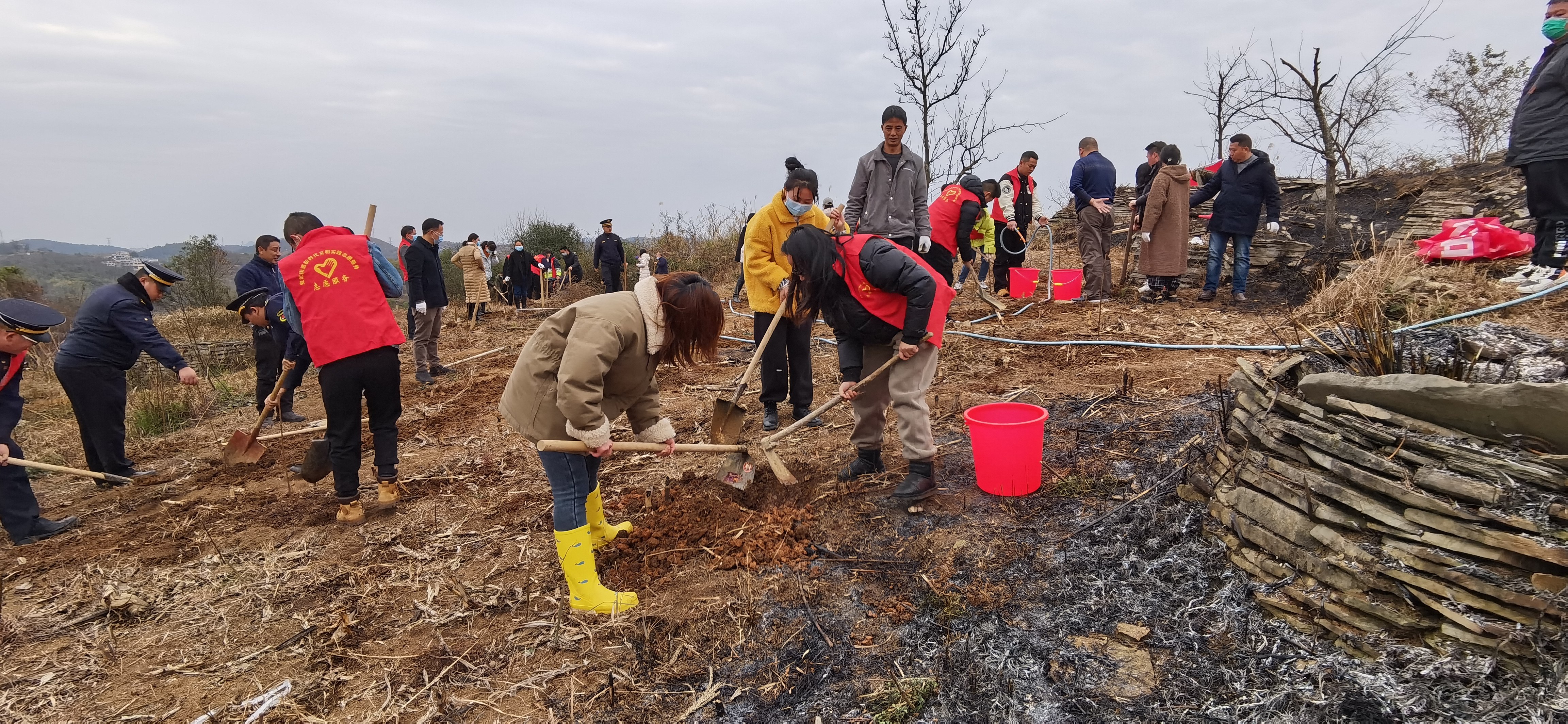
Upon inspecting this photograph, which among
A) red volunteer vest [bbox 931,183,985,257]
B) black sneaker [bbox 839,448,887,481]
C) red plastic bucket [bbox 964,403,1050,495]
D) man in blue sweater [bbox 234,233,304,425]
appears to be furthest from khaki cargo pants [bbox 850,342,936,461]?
man in blue sweater [bbox 234,233,304,425]

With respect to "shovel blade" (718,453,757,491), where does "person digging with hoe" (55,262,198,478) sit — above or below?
above

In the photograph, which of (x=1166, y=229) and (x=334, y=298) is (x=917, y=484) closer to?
(x=334, y=298)

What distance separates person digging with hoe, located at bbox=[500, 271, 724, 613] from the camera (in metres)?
2.61

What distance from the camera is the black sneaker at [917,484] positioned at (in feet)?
11.5

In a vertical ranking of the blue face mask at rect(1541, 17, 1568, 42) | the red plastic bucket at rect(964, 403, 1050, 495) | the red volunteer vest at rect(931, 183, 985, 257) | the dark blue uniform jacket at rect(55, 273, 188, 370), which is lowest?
the red plastic bucket at rect(964, 403, 1050, 495)

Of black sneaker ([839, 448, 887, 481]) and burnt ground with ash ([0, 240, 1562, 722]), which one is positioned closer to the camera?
burnt ground with ash ([0, 240, 1562, 722])

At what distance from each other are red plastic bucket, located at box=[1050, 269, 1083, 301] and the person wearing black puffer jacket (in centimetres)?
124

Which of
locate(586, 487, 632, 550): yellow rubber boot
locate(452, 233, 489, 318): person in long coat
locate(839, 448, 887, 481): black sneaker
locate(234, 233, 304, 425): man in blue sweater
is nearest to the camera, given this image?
locate(586, 487, 632, 550): yellow rubber boot

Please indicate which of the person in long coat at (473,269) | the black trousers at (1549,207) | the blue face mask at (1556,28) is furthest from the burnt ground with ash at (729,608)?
the person in long coat at (473,269)

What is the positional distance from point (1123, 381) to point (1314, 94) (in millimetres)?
4409

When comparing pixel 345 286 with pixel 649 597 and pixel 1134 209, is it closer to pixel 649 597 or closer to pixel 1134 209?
pixel 649 597

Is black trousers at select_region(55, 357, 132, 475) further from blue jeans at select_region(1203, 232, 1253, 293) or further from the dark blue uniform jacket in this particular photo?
blue jeans at select_region(1203, 232, 1253, 293)

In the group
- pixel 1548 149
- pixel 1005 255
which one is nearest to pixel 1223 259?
pixel 1005 255

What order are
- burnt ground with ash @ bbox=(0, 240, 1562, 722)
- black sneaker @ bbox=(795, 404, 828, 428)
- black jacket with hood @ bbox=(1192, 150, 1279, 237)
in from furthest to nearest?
1. black jacket with hood @ bbox=(1192, 150, 1279, 237)
2. black sneaker @ bbox=(795, 404, 828, 428)
3. burnt ground with ash @ bbox=(0, 240, 1562, 722)
